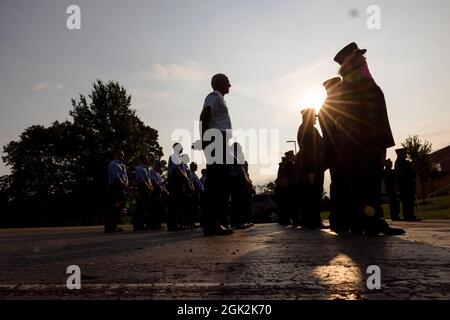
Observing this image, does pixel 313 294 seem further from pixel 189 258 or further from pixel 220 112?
pixel 220 112

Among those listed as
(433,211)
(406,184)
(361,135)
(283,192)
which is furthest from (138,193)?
(433,211)

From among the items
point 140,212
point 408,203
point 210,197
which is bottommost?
point 140,212

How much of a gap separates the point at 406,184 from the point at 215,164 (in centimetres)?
811

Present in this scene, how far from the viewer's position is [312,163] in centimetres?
721

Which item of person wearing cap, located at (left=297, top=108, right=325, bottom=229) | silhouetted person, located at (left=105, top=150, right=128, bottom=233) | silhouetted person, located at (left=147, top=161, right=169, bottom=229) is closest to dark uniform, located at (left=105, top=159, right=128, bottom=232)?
silhouetted person, located at (left=105, top=150, right=128, bottom=233)

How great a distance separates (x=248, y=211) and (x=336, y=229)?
182 inches

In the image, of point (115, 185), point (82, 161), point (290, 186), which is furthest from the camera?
point (82, 161)

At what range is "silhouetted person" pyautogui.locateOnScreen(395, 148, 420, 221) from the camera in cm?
1153

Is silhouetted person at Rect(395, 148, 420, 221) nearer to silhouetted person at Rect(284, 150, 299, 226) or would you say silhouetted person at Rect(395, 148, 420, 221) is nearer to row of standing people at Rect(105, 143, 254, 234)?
silhouetted person at Rect(284, 150, 299, 226)

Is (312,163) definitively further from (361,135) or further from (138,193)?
(138,193)

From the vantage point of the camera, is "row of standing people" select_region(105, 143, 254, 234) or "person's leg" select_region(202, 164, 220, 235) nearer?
Answer: "person's leg" select_region(202, 164, 220, 235)

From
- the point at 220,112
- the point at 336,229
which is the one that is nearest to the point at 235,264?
the point at 220,112

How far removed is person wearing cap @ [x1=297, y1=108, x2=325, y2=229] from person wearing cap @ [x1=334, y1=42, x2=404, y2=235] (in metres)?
2.10
